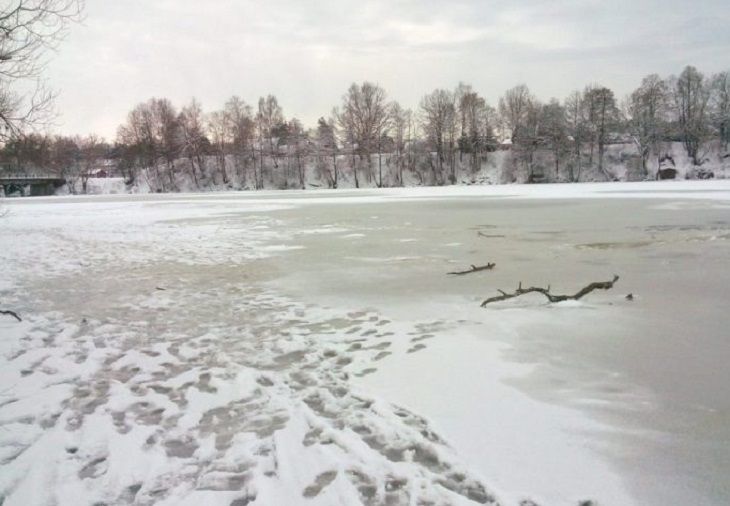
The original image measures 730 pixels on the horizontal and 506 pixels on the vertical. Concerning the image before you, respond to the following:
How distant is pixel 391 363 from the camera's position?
5645mm

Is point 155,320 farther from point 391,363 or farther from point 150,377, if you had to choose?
point 391,363

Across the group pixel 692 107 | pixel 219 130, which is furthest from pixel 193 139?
pixel 692 107

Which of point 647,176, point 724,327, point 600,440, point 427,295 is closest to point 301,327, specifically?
point 427,295

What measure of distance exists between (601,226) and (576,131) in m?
58.3

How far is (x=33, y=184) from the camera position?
A: 256ft

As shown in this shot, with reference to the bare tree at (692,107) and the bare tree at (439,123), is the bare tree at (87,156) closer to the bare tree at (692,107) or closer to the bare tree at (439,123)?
the bare tree at (439,123)

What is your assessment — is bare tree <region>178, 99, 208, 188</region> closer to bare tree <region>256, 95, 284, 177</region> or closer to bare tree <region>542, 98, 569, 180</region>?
bare tree <region>256, 95, 284, 177</region>

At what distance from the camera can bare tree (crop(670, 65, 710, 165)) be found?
218 ft

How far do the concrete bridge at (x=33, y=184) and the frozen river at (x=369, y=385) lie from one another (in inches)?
2902

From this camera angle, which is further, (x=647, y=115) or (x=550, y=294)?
(x=647, y=115)

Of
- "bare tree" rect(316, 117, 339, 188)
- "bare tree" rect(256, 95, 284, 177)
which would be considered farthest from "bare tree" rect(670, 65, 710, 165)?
"bare tree" rect(256, 95, 284, 177)

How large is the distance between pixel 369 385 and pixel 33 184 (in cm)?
8757

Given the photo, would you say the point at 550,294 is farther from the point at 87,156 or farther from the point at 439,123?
the point at 87,156

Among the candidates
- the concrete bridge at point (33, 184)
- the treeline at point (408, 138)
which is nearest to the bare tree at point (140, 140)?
the treeline at point (408, 138)
